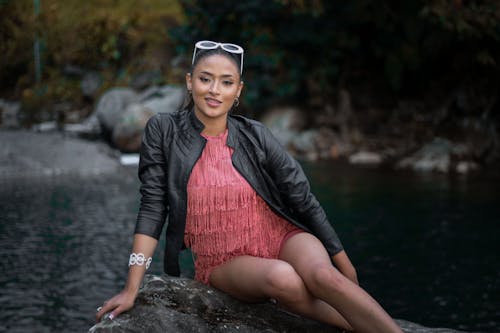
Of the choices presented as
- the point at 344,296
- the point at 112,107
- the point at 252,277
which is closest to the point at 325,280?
the point at 344,296

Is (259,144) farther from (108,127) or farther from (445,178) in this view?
(108,127)

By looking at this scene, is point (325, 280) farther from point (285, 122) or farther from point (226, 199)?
point (285, 122)

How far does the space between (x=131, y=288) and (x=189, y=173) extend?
0.56 meters

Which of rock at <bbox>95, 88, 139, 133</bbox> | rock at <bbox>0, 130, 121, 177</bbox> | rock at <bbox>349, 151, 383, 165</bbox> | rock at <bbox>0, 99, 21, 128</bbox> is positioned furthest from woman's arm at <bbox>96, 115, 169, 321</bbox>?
rock at <bbox>0, 99, 21, 128</bbox>

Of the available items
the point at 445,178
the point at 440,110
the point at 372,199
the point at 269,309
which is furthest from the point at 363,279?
the point at 440,110

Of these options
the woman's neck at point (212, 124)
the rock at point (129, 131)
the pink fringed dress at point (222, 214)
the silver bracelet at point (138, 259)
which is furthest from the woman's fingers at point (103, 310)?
the rock at point (129, 131)

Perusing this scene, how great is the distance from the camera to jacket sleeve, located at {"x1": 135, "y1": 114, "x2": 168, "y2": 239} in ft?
8.75

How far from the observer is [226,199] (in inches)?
110

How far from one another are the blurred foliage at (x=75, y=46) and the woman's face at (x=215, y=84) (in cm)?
1340

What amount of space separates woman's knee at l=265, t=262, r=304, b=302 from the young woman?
0.5 inches

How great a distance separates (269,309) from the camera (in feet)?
9.45

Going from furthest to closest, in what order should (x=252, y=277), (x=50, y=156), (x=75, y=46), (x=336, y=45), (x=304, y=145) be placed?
(x=75, y=46), (x=336, y=45), (x=304, y=145), (x=50, y=156), (x=252, y=277)

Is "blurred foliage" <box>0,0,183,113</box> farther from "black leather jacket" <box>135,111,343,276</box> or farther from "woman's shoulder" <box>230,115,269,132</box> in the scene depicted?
"black leather jacket" <box>135,111,343,276</box>

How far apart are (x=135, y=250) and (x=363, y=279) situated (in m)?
2.57
